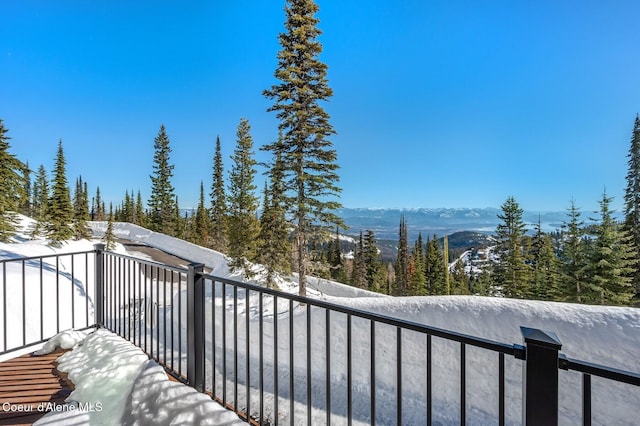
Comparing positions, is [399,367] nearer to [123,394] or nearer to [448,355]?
[123,394]

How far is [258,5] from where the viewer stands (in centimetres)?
818

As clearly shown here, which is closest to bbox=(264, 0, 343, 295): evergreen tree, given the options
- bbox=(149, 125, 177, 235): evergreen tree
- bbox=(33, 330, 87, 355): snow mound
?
bbox=(33, 330, 87, 355): snow mound

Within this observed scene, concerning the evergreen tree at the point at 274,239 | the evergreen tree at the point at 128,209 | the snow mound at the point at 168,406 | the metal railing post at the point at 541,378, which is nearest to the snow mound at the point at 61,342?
the snow mound at the point at 168,406

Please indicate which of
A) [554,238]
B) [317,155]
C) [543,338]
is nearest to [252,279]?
[317,155]

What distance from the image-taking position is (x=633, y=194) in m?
18.8

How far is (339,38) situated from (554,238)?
24.4 meters

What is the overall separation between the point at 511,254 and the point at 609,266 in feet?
18.4

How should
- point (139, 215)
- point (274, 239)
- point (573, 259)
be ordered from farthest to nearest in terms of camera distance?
1. point (139, 215)
2. point (573, 259)
3. point (274, 239)

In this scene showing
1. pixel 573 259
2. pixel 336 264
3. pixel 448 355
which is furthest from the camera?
pixel 336 264

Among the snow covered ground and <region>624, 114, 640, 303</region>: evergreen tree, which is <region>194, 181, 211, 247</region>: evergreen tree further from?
<region>624, 114, 640, 303</region>: evergreen tree

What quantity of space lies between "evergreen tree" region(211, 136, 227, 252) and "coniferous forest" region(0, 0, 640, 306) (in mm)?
86

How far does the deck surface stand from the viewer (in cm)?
223

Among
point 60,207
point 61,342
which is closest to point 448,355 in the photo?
point 61,342

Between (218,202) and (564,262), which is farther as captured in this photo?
(218,202)
